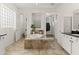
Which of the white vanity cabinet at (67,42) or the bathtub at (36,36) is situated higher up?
the bathtub at (36,36)

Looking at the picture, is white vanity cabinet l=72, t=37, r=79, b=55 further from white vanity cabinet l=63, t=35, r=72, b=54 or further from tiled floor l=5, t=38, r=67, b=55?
tiled floor l=5, t=38, r=67, b=55

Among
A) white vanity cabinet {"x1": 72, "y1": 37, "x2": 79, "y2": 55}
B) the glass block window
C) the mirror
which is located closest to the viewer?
the glass block window

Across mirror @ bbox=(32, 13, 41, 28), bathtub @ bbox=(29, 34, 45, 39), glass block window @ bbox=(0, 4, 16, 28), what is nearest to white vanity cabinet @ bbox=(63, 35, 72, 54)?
bathtub @ bbox=(29, 34, 45, 39)

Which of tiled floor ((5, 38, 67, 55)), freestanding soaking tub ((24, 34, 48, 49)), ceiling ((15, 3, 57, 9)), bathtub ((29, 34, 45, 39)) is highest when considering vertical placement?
ceiling ((15, 3, 57, 9))

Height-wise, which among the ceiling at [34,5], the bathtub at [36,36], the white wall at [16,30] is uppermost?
the ceiling at [34,5]

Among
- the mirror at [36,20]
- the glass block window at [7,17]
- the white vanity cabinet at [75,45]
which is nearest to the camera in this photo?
the glass block window at [7,17]

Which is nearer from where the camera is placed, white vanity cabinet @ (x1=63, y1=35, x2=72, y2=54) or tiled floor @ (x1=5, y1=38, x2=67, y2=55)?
tiled floor @ (x1=5, y1=38, x2=67, y2=55)

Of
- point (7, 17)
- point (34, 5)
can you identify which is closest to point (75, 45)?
point (34, 5)

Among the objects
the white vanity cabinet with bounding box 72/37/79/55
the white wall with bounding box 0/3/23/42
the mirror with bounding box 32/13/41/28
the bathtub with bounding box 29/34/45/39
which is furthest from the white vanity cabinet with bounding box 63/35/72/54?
the white wall with bounding box 0/3/23/42

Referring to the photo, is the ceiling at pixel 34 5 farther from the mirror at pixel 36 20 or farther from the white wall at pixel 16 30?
the mirror at pixel 36 20

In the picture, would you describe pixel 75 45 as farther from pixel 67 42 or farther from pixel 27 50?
pixel 27 50

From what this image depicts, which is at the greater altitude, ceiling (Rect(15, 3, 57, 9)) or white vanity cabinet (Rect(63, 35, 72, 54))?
ceiling (Rect(15, 3, 57, 9))

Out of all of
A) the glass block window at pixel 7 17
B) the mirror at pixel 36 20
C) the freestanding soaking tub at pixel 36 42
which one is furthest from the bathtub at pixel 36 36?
the glass block window at pixel 7 17

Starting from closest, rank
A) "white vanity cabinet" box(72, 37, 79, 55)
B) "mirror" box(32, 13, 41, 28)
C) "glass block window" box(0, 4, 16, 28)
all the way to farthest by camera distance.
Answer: "glass block window" box(0, 4, 16, 28)
"white vanity cabinet" box(72, 37, 79, 55)
"mirror" box(32, 13, 41, 28)
